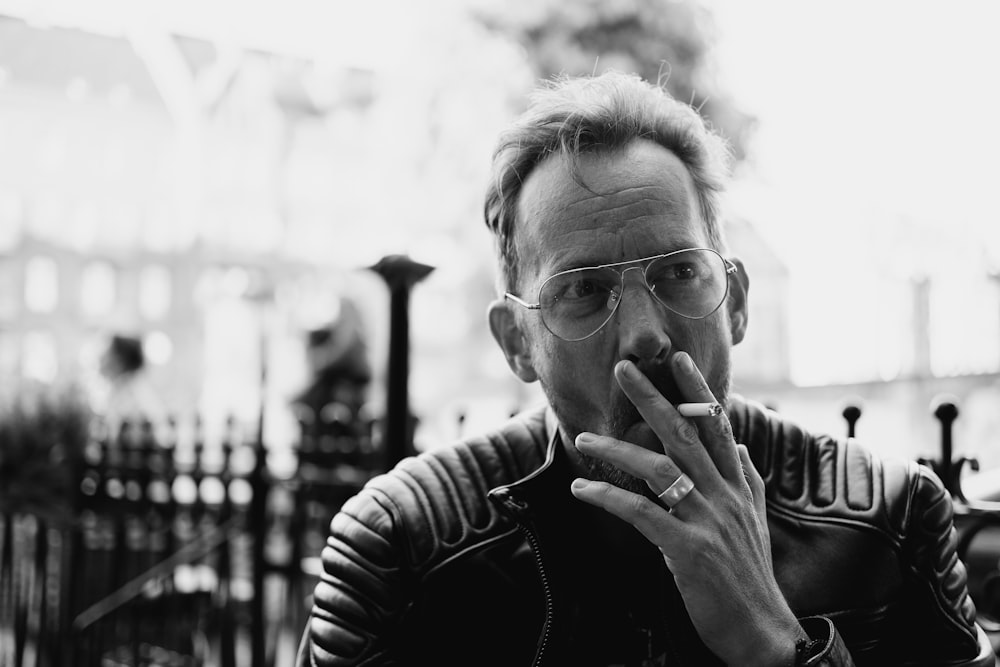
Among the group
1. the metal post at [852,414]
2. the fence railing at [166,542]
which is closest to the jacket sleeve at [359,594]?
the metal post at [852,414]

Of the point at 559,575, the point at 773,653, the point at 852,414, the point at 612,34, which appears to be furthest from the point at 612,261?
the point at 612,34

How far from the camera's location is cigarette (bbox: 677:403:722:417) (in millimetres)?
1399

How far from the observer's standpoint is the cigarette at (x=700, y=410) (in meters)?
1.40

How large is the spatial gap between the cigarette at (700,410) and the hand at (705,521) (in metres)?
0.01

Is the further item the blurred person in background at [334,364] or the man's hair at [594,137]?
the blurred person in background at [334,364]

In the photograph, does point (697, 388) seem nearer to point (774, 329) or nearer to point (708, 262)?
point (708, 262)

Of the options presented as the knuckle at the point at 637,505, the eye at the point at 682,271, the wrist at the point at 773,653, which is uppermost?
the eye at the point at 682,271

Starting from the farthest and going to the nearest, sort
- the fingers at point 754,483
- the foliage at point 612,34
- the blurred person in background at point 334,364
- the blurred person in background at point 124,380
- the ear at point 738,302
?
the foliage at point 612,34
the blurred person in background at point 334,364
the blurred person in background at point 124,380
the ear at point 738,302
the fingers at point 754,483

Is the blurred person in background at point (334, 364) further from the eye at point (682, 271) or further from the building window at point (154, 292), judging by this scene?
the building window at point (154, 292)

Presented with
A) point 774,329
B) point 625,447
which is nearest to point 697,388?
point 625,447

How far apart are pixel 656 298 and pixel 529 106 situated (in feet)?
1.93

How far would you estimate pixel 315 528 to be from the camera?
5117 mm

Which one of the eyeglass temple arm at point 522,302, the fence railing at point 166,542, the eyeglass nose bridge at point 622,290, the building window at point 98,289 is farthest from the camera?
the building window at point 98,289

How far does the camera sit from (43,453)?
5086 mm
